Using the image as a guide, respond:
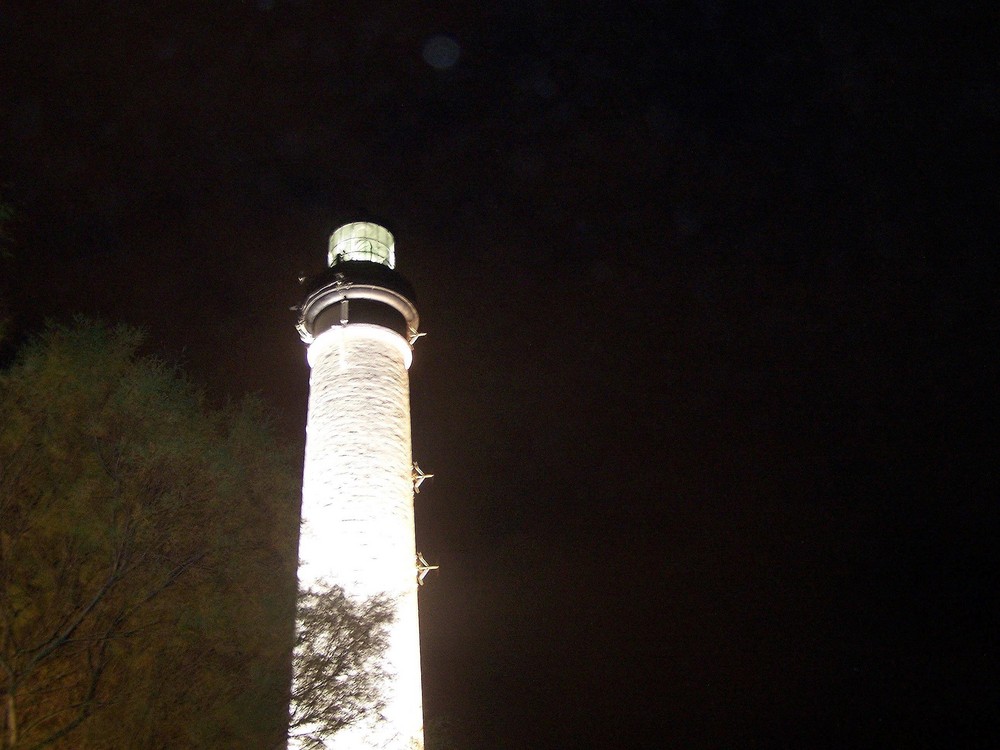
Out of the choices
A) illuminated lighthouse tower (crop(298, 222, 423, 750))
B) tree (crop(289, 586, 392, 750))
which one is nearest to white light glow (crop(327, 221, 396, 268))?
illuminated lighthouse tower (crop(298, 222, 423, 750))

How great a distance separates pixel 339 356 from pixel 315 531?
351cm

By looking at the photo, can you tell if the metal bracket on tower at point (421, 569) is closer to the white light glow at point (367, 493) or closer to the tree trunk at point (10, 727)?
the white light glow at point (367, 493)

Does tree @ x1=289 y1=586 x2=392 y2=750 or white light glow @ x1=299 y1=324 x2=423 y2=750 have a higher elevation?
white light glow @ x1=299 y1=324 x2=423 y2=750

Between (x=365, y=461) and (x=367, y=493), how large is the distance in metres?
0.60

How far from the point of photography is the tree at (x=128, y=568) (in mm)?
8461

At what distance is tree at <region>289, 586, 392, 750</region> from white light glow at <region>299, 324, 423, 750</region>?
103cm

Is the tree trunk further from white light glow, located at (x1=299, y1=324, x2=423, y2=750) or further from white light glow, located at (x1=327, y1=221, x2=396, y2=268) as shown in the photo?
white light glow, located at (x1=327, y1=221, x2=396, y2=268)

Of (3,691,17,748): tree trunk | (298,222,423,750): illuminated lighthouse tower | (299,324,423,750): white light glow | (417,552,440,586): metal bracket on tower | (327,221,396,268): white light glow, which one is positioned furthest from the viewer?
(327,221,396,268): white light glow

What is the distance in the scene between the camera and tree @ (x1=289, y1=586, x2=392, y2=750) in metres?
9.52

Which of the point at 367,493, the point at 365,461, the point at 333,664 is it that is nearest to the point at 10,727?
the point at 333,664

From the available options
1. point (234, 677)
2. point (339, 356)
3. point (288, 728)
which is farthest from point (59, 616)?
point (339, 356)

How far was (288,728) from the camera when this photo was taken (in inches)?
362

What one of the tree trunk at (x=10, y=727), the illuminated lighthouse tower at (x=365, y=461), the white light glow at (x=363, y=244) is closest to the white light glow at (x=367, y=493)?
the illuminated lighthouse tower at (x=365, y=461)

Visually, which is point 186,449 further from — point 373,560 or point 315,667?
point 373,560
